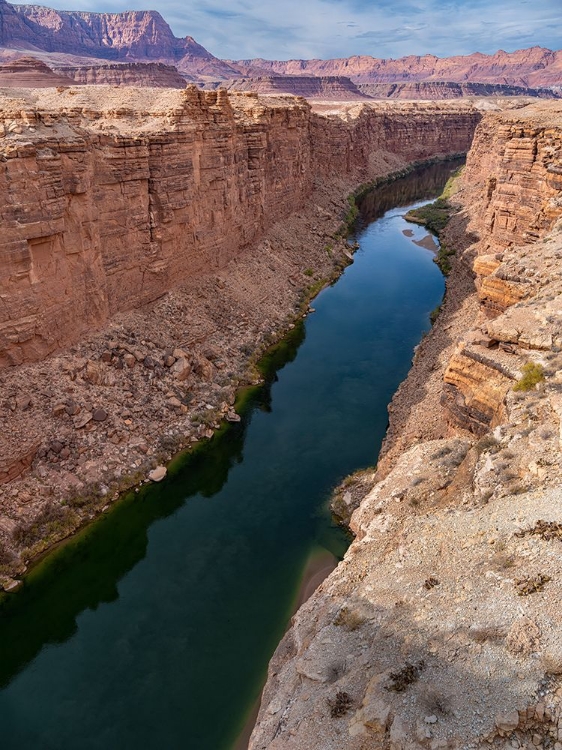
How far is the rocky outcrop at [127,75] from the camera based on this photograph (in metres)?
97.9

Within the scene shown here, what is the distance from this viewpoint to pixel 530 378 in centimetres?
1335

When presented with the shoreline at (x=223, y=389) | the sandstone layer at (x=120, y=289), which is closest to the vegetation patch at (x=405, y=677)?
the shoreline at (x=223, y=389)

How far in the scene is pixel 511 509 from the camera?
10.3 meters

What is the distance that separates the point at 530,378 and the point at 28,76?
71.4 meters

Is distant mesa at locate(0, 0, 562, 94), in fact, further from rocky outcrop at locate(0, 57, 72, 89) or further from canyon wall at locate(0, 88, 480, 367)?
canyon wall at locate(0, 88, 480, 367)

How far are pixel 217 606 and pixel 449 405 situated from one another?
8935 millimetres

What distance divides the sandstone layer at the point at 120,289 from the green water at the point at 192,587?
157 centimetres

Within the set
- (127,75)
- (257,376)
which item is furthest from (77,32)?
(257,376)

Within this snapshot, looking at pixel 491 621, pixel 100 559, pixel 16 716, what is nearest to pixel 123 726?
pixel 16 716

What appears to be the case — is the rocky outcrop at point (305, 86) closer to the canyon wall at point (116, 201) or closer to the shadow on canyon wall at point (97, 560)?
the canyon wall at point (116, 201)

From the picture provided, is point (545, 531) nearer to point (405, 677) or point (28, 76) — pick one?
point (405, 677)

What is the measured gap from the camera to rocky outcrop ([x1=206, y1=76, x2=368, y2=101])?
161 metres

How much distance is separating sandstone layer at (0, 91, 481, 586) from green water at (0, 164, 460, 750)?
157 centimetres

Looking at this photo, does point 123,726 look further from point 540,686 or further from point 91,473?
point 540,686
